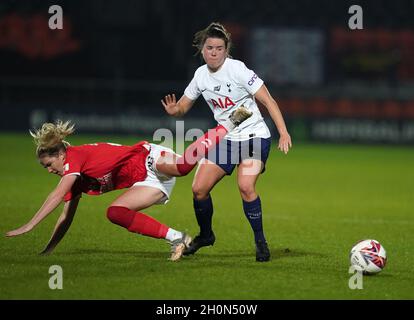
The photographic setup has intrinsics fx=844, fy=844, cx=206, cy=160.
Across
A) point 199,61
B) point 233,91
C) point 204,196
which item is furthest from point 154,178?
point 199,61

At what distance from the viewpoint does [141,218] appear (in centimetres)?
710

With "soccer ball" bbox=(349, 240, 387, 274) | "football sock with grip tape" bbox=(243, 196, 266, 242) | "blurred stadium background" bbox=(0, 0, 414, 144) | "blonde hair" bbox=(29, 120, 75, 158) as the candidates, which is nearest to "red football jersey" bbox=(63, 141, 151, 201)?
"blonde hair" bbox=(29, 120, 75, 158)

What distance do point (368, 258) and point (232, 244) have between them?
192 centimetres

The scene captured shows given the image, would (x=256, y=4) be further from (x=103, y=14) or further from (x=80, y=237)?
(x=80, y=237)

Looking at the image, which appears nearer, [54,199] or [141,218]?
[54,199]

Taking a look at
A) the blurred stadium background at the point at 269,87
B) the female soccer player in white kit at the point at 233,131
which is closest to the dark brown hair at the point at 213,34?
the female soccer player in white kit at the point at 233,131

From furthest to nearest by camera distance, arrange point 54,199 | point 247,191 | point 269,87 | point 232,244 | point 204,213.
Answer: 1. point 269,87
2. point 232,244
3. point 204,213
4. point 247,191
5. point 54,199

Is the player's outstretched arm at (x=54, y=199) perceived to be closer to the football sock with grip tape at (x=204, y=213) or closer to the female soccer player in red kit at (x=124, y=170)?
the female soccer player in red kit at (x=124, y=170)

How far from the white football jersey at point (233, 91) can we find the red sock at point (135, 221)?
1.04 metres

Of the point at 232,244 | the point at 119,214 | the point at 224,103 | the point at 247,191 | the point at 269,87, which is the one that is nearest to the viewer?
the point at 119,214

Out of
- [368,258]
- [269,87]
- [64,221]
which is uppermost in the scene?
[269,87]

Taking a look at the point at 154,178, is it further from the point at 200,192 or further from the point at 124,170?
the point at 200,192

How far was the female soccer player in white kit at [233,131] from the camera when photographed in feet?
23.9
